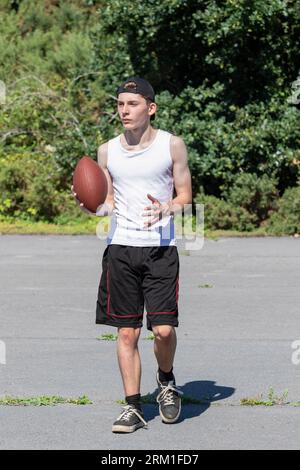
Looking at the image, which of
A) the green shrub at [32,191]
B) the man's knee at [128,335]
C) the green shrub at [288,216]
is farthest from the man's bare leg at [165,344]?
the green shrub at [32,191]

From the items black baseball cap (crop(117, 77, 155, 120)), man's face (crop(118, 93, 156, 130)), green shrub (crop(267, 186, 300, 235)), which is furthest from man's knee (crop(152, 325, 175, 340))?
green shrub (crop(267, 186, 300, 235))

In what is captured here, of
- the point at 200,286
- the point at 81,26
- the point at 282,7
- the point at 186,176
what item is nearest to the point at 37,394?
the point at 186,176

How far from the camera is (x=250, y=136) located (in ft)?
61.4

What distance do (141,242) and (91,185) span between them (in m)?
0.44

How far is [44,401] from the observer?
23.4ft

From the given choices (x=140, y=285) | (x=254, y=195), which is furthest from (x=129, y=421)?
(x=254, y=195)

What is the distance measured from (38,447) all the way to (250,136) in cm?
1315

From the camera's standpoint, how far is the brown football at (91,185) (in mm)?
6676

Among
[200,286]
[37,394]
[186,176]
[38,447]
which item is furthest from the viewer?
[200,286]

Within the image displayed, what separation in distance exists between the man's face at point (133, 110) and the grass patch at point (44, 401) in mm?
1750

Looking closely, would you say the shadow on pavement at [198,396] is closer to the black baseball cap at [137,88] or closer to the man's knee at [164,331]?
the man's knee at [164,331]

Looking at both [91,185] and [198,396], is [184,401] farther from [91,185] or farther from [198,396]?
[91,185]

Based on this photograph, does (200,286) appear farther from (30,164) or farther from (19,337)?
(30,164)

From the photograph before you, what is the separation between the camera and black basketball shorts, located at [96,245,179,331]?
21.7ft
